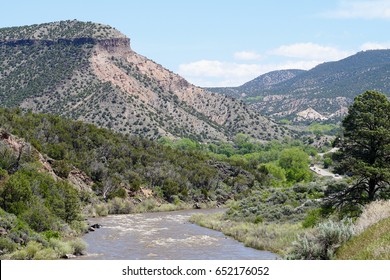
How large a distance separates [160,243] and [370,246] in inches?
1015

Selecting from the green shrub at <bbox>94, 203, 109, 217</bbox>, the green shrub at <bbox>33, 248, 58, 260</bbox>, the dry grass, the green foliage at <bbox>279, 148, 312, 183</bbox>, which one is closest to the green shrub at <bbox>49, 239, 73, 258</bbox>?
the green shrub at <bbox>33, 248, 58, 260</bbox>

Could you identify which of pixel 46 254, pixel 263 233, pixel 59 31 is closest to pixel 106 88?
pixel 59 31

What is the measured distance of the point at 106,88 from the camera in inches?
5748

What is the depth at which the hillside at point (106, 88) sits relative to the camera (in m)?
140

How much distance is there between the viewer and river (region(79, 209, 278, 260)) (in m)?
31.8

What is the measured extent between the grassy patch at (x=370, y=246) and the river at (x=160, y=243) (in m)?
14.4

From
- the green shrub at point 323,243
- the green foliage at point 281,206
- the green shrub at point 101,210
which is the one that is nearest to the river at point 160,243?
the green foliage at point 281,206

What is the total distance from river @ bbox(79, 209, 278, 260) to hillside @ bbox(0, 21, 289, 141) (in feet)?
277

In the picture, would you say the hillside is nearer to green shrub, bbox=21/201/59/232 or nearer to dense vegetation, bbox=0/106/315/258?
dense vegetation, bbox=0/106/315/258

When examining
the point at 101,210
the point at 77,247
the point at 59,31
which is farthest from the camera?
the point at 59,31

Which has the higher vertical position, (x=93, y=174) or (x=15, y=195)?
(x=15, y=195)

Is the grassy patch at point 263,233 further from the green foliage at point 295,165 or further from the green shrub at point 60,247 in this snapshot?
the green foliage at point 295,165

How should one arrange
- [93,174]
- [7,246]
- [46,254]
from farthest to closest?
1. [93,174]
2. [46,254]
3. [7,246]

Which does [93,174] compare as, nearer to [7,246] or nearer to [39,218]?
[39,218]
